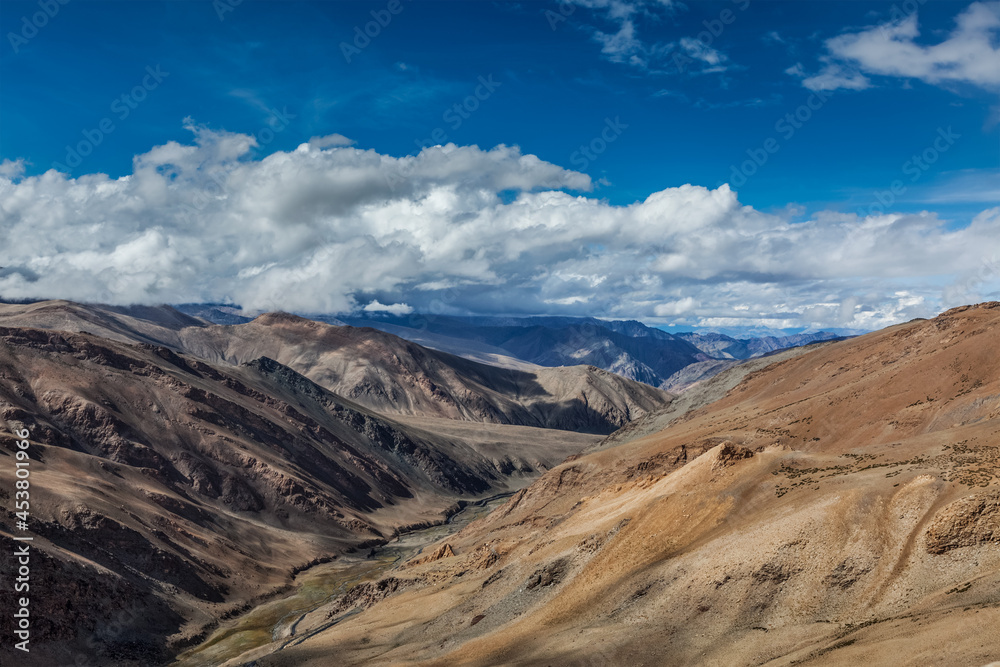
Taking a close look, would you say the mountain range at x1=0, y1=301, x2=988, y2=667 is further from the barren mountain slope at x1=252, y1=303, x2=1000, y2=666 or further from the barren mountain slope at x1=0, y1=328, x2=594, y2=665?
the barren mountain slope at x1=0, y1=328, x2=594, y2=665

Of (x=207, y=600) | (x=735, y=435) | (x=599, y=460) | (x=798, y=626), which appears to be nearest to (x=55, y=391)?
(x=207, y=600)

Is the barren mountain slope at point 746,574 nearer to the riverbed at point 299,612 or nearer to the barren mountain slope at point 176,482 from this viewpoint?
the riverbed at point 299,612

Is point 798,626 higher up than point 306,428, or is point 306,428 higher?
point 306,428

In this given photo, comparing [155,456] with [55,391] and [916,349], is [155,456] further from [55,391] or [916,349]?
[916,349]

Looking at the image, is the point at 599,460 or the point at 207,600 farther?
the point at 599,460

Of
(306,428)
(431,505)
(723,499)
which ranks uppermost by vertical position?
(306,428)

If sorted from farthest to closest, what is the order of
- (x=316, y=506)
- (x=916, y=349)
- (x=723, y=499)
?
(x=316, y=506) → (x=916, y=349) → (x=723, y=499)

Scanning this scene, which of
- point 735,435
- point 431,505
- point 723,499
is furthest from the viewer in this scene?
point 431,505
